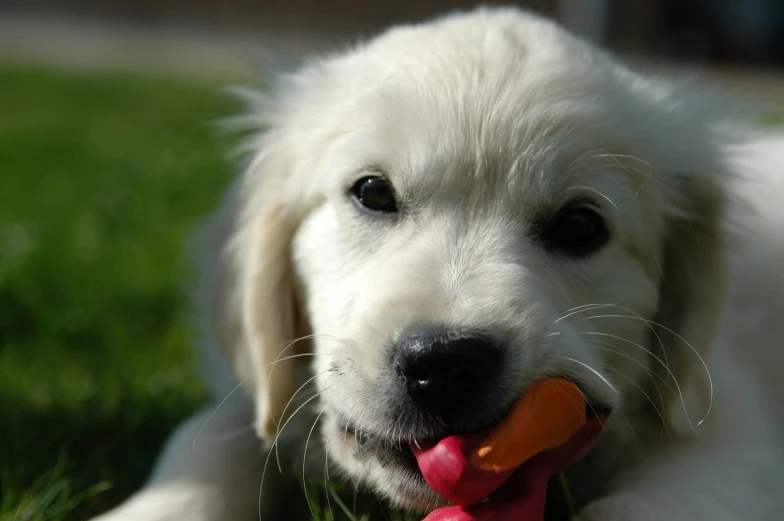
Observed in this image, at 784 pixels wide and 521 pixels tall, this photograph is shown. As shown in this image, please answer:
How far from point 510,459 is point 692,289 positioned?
1109 mm

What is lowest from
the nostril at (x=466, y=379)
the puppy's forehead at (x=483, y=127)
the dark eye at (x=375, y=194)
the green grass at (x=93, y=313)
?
the green grass at (x=93, y=313)

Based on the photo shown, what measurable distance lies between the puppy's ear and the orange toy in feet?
2.81

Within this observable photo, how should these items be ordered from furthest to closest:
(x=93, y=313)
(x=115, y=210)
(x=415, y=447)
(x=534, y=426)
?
(x=115, y=210) → (x=93, y=313) → (x=415, y=447) → (x=534, y=426)

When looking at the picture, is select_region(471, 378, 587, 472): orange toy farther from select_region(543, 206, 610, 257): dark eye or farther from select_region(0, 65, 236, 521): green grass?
select_region(0, 65, 236, 521): green grass

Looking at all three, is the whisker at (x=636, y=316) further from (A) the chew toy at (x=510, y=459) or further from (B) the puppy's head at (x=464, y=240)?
(A) the chew toy at (x=510, y=459)

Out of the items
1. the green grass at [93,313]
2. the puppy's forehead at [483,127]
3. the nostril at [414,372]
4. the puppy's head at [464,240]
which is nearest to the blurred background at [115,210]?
the green grass at [93,313]

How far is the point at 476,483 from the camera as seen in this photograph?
238 centimetres

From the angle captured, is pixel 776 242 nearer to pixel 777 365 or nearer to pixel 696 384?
pixel 777 365

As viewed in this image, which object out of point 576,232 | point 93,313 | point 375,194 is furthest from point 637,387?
point 93,313

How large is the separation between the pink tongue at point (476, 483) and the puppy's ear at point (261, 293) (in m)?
0.68

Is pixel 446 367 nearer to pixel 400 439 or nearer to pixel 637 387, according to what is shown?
pixel 400 439

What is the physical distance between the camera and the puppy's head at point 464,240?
254cm

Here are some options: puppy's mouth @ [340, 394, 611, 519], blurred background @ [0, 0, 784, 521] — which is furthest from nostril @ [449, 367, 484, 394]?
blurred background @ [0, 0, 784, 521]

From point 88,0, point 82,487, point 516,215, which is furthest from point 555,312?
point 88,0
